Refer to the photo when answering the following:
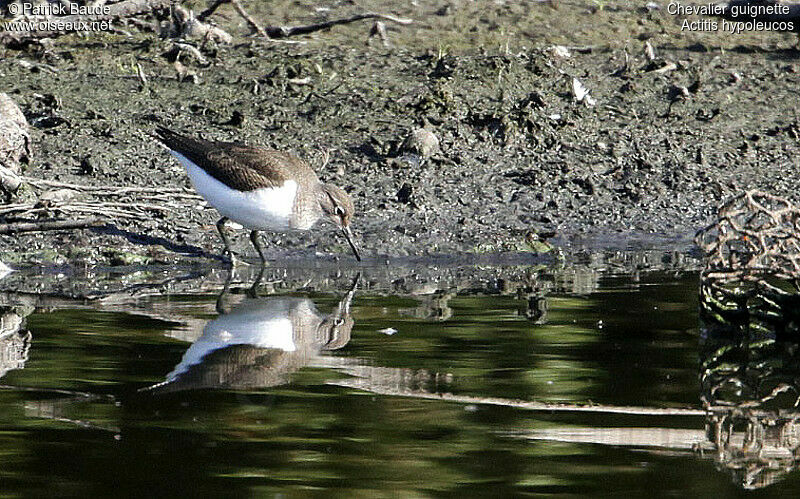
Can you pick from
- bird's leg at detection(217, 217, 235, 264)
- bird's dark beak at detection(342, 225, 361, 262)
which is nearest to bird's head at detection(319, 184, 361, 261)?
bird's dark beak at detection(342, 225, 361, 262)

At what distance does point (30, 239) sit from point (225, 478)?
20.2 feet

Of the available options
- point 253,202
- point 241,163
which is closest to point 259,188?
point 253,202

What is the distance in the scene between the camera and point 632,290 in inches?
357

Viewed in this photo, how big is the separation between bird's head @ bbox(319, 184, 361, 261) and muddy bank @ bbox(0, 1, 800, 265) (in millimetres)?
445

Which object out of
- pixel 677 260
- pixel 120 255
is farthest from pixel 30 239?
pixel 677 260

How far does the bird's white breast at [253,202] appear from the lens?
9.95 metres

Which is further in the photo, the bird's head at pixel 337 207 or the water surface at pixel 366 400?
the bird's head at pixel 337 207

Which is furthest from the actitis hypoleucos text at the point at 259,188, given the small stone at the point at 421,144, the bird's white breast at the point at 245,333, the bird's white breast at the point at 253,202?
the bird's white breast at the point at 245,333

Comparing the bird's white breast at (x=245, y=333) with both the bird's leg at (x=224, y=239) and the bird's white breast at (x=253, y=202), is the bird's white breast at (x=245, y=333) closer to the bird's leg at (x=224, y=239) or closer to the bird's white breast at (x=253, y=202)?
the bird's white breast at (x=253, y=202)

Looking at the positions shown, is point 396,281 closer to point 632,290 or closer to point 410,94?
point 632,290

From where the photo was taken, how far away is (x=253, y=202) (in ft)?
32.6

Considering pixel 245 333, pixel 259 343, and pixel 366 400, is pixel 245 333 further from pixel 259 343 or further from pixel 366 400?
pixel 366 400

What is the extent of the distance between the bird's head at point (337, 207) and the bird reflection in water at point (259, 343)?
5.36 ft

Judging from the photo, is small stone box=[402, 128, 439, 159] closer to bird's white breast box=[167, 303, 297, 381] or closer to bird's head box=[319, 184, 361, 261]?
bird's head box=[319, 184, 361, 261]
